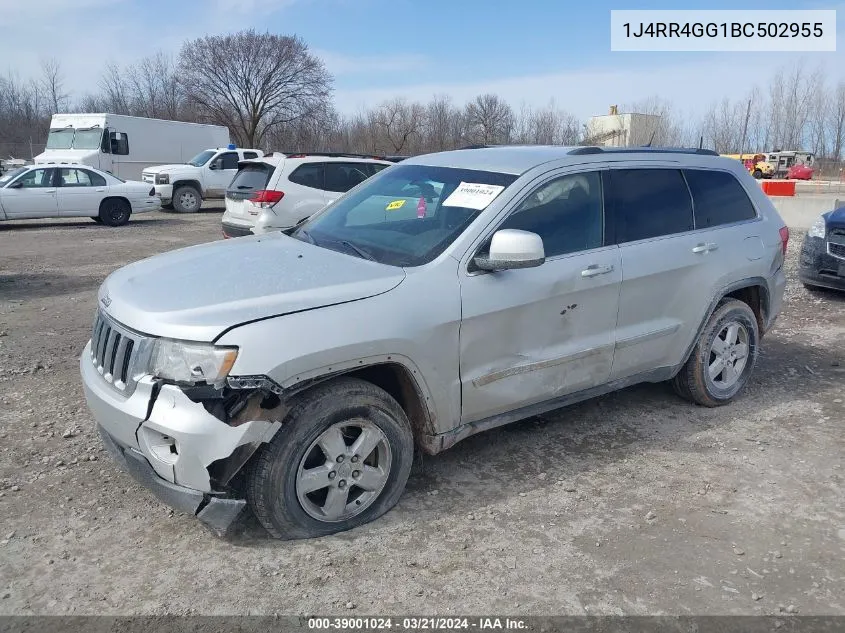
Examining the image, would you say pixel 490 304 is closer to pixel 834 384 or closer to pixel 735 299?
pixel 735 299

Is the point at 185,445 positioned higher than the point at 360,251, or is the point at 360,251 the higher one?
the point at 360,251

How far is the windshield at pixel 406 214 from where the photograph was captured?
3.68 m

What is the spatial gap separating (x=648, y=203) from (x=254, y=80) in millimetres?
46179

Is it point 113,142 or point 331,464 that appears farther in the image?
point 113,142

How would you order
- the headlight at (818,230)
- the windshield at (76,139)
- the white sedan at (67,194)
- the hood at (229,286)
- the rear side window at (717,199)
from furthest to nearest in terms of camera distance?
the windshield at (76,139) → the white sedan at (67,194) → the headlight at (818,230) → the rear side window at (717,199) → the hood at (229,286)

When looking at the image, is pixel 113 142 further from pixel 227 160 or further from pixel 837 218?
pixel 837 218

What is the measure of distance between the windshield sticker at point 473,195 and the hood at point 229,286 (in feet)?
2.15

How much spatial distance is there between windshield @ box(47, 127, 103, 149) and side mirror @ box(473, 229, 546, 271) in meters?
22.0

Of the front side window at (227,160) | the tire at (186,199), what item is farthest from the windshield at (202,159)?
the tire at (186,199)

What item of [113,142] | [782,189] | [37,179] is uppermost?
[113,142]

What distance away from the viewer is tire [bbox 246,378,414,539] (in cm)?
303

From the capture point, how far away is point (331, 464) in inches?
125

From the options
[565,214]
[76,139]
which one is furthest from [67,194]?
[565,214]

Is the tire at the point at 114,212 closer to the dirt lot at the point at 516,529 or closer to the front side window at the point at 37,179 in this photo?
the front side window at the point at 37,179
